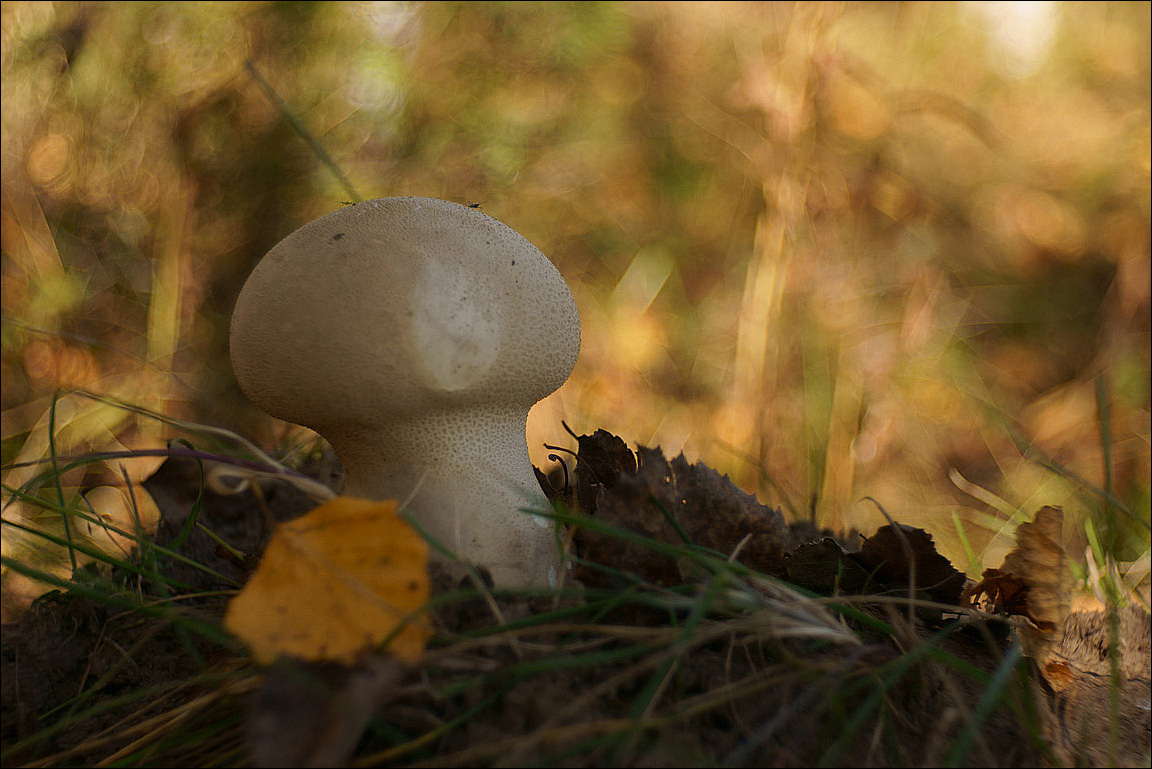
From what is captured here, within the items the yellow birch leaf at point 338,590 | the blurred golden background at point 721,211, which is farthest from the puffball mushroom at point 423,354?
the blurred golden background at point 721,211

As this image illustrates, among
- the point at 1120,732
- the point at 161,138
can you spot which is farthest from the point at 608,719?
the point at 161,138

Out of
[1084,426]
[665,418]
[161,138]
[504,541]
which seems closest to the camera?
[504,541]

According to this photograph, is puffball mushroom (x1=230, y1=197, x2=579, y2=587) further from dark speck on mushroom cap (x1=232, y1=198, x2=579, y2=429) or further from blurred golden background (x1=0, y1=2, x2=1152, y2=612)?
blurred golden background (x1=0, y1=2, x2=1152, y2=612)

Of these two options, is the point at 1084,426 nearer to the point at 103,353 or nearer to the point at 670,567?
the point at 670,567

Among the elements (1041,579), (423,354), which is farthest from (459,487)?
(1041,579)

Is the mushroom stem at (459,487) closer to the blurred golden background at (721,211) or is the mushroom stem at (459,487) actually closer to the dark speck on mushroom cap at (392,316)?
the dark speck on mushroom cap at (392,316)

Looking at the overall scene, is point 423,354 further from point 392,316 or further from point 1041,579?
point 1041,579
